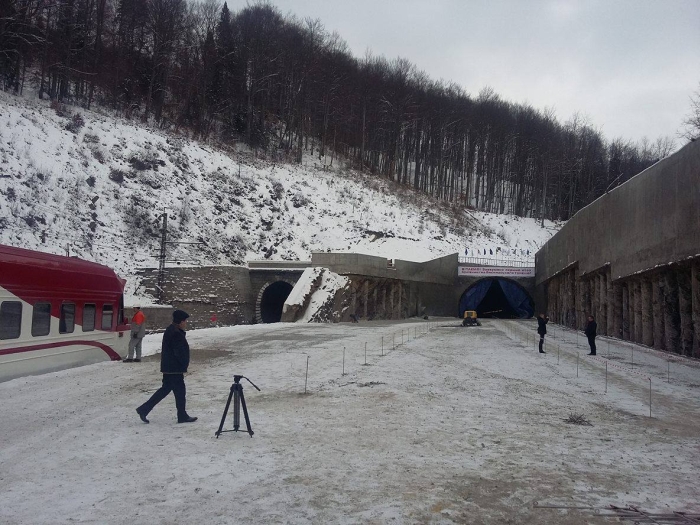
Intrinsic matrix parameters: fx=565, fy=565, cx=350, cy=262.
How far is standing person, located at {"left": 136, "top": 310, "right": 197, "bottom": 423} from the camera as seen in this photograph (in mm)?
9250

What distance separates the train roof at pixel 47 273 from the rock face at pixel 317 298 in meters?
19.0

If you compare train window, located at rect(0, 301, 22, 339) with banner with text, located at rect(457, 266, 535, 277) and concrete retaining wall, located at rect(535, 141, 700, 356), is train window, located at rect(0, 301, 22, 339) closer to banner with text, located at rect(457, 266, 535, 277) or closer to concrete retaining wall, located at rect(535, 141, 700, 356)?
concrete retaining wall, located at rect(535, 141, 700, 356)

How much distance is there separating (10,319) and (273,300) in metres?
36.3

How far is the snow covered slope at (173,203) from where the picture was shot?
3928 cm

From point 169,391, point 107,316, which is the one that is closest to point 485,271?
point 107,316

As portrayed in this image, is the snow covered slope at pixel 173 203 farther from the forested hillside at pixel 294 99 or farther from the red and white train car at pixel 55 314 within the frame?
the red and white train car at pixel 55 314

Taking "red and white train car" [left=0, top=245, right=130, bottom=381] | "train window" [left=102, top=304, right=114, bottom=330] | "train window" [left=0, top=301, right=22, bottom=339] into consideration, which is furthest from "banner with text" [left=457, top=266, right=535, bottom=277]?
"train window" [left=0, top=301, right=22, bottom=339]

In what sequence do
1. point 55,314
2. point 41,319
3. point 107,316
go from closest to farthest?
1. point 41,319
2. point 55,314
3. point 107,316

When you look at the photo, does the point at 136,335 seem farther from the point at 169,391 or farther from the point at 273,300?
the point at 273,300

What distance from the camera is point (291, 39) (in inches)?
3095

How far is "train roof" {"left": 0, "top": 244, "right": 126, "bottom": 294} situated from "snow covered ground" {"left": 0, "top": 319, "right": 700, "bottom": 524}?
2308 mm

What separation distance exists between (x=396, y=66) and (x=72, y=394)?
301 ft

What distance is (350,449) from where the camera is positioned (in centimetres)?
834

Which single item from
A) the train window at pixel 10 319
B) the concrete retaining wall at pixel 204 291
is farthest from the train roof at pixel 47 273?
the concrete retaining wall at pixel 204 291
